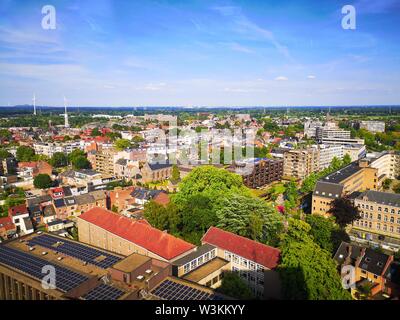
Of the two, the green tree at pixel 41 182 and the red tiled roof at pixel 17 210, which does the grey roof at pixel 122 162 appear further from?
the red tiled roof at pixel 17 210

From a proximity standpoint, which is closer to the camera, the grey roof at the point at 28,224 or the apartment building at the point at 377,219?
the apartment building at the point at 377,219

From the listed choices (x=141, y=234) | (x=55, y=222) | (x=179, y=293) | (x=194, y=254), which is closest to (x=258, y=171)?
(x=55, y=222)

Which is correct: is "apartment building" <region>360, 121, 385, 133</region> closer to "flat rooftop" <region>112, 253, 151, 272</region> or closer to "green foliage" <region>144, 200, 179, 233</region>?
"green foliage" <region>144, 200, 179, 233</region>

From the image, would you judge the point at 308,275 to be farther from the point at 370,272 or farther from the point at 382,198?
the point at 382,198

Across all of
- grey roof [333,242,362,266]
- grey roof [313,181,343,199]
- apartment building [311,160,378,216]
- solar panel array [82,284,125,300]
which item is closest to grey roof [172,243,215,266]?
solar panel array [82,284,125,300]

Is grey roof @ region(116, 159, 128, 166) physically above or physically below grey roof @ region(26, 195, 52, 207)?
above

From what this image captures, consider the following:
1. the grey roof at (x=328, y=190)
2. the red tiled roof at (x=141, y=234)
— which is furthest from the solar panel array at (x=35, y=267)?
the grey roof at (x=328, y=190)
